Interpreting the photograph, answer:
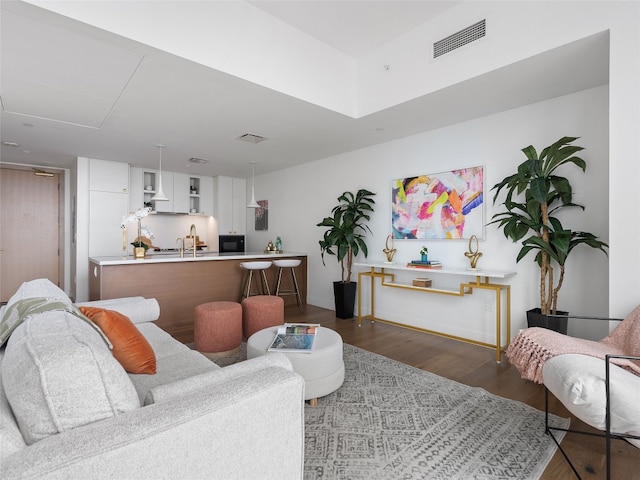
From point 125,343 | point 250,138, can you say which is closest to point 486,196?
point 250,138

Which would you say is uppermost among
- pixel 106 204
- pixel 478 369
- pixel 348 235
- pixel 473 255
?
pixel 106 204

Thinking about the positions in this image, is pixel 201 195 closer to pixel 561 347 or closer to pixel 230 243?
pixel 230 243

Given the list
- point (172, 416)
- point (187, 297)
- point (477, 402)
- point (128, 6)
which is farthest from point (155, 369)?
point (187, 297)

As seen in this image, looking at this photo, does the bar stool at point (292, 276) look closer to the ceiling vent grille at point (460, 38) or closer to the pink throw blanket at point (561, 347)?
the ceiling vent grille at point (460, 38)

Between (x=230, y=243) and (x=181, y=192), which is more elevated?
(x=181, y=192)

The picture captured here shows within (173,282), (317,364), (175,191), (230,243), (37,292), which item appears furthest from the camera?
(230,243)

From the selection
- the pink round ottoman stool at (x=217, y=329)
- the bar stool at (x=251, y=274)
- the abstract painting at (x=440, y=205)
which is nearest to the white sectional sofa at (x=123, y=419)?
the pink round ottoman stool at (x=217, y=329)

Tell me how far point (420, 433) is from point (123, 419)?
5.77 ft

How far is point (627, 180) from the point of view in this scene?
2273 mm

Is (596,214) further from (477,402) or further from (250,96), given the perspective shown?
(250,96)

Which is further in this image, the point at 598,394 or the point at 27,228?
the point at 27,228

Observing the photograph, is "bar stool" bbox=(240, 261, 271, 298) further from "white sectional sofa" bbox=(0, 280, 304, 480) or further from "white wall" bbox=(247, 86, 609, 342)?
"white sectional sofa" bbox=(0, 280, 304, 480)

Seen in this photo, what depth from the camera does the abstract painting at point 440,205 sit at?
152 inches

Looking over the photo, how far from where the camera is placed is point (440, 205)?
13.7 ft
